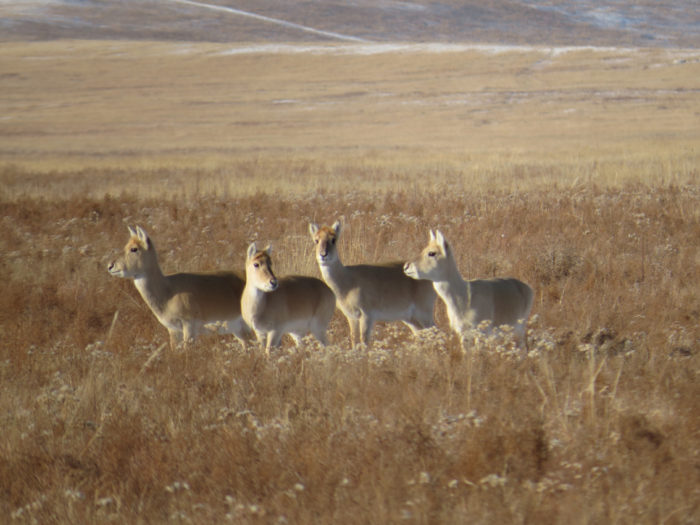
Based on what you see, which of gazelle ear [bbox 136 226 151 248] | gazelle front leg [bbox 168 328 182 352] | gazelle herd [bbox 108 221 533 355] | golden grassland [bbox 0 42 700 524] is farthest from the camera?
gazelle ear [bbox 136 226 151 248]

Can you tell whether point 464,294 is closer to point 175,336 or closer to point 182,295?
point 182,295

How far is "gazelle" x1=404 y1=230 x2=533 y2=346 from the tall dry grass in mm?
431

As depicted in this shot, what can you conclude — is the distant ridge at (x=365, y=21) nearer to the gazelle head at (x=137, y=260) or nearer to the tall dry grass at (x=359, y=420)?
the gazelle head at (x=137, y=260)

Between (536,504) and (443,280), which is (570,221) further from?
(536,504)

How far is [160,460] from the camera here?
200 inches

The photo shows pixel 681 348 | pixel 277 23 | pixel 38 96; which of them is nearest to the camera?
pixel 681 348

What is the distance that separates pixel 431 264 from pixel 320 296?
4.11 feet

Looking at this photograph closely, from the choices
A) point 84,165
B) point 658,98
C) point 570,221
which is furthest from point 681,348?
point 658,98

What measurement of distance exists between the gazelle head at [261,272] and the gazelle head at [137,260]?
1138 mm

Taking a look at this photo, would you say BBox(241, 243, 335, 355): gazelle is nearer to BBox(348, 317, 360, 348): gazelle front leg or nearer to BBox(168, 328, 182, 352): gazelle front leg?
BBox(348, 317, 360, 348): gazelle front leg

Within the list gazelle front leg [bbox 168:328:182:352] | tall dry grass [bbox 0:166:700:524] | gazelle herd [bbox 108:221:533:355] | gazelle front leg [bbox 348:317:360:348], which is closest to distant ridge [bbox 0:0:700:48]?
gazelle herd [bbox 108:221:533:355]

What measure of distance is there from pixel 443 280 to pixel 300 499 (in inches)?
140

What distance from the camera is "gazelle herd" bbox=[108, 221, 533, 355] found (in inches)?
307

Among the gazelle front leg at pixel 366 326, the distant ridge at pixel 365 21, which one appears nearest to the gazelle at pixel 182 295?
the gazelle front leg at pixel 366 326
